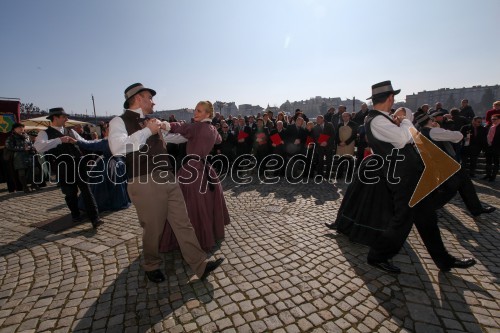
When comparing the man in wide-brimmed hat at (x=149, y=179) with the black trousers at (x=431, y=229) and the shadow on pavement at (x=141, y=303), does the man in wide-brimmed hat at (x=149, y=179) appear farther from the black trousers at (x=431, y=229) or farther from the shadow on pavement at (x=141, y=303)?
the black trousers at (x=431, y=229)

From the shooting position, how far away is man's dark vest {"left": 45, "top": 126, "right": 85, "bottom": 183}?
16.0 ft

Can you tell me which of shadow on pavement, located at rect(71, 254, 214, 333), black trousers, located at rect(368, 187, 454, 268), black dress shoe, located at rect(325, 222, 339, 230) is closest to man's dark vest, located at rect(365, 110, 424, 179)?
black trousers, located at rect(368, 187, 454, 268)

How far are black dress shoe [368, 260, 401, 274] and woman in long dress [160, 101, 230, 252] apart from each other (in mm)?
2256

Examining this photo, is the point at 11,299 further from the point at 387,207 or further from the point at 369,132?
the point at 387,207

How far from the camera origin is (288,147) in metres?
9.75

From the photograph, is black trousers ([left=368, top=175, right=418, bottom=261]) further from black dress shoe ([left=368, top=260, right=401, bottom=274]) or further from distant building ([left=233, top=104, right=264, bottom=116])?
distant building ([left=233, top=104, right=264, bottom=116])

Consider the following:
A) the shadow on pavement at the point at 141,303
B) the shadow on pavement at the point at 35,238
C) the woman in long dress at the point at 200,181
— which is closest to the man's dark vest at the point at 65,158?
the shadow on pavement at the point at 35,238

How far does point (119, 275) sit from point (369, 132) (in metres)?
3.67

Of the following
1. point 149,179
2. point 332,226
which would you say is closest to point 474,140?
point 332,226

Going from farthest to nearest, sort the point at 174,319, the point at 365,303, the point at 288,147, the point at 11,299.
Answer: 1. the point at 288,147
2. the point at 11,299
3. the point at 365,303
4. the point at 174,319

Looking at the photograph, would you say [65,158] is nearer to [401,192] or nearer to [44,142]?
[44,142]

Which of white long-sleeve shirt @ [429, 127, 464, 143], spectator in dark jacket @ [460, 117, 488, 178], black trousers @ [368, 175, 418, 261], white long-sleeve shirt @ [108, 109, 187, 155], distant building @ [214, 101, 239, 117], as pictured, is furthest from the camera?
distant building @ [214, 101, 239, 117]

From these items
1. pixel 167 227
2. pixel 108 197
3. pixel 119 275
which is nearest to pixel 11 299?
pixel 119 275

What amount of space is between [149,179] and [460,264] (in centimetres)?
393
